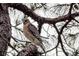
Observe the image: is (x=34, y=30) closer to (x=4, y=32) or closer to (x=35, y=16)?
(x=35, y=16)

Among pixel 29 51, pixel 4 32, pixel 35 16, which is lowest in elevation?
pixel 29 51

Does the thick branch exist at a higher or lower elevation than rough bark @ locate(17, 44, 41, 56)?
higher

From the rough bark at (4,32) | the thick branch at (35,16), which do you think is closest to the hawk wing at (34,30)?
the thick branch at (35,16)

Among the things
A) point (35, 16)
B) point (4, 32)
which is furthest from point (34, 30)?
point (4, 32)

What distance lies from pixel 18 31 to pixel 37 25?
168 mm

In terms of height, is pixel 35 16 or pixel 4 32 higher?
pixel 35 16

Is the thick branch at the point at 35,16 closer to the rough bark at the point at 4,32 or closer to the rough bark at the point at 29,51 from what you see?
the rough bark at the point at 4,32

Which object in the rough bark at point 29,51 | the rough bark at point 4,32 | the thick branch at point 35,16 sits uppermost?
the thick branch at point 35,16

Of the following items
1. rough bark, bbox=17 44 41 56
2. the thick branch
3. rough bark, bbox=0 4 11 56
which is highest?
the thick branch

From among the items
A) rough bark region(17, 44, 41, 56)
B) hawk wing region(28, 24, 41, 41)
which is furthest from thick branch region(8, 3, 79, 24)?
rough bark region(17, 44, 41, 56)

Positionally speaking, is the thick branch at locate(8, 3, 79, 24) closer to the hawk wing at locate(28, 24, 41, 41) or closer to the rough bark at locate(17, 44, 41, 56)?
the hawk wing at locate(28, 24, 41, 41)

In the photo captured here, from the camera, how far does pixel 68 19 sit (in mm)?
1684

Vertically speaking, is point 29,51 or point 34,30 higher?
point 34,30

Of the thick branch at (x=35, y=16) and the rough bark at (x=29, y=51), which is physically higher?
the thick branch at (x=35, y=16)
